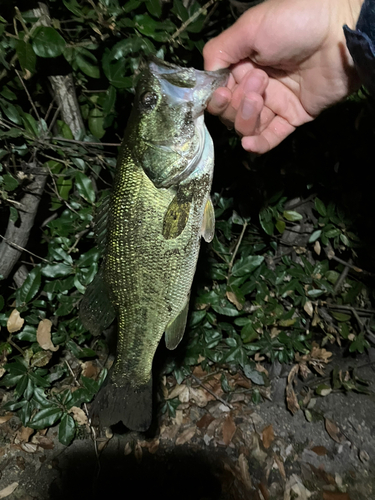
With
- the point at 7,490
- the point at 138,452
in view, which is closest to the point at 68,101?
the point at 138,452

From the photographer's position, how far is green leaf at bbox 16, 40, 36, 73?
1.43 m

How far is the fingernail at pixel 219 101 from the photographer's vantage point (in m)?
1.33

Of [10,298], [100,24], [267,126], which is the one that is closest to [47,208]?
[10,298]

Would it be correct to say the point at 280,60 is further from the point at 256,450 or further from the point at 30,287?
the point at 256,450

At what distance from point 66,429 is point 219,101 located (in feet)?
7.71

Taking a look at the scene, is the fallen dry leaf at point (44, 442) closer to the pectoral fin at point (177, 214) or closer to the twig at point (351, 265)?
the pectoral fin at point (177, 214)

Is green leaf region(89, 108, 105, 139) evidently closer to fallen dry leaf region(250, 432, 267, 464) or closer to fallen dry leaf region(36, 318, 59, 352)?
fallen dry leaf region(36, 318, 59, 352)

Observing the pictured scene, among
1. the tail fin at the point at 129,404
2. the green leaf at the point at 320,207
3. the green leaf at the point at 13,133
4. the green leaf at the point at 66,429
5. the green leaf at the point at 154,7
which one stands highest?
the green leaf at the point at 154,7

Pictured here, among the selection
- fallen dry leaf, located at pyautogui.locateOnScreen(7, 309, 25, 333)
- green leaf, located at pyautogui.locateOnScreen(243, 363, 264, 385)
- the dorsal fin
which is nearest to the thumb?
the dorsal fin

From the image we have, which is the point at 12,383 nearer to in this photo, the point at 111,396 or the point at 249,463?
the point at 111,396

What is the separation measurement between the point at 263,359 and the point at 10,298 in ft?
6.73

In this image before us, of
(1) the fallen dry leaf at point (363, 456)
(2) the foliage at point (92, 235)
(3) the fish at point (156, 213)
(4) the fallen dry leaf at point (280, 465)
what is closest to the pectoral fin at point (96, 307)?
(3) the fish at point (156, 213)

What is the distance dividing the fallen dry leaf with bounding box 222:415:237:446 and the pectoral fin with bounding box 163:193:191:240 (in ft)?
6.94

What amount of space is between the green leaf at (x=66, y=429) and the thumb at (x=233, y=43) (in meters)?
2.42
